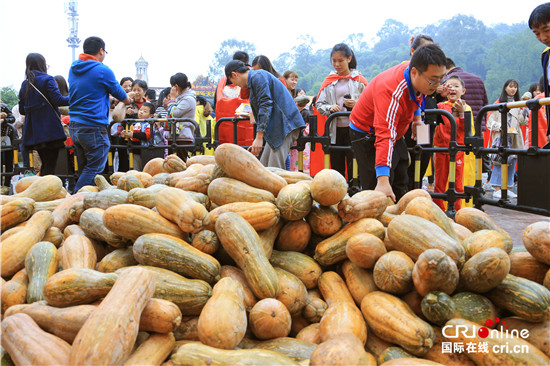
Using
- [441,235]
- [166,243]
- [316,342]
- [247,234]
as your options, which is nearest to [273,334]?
[316,342]

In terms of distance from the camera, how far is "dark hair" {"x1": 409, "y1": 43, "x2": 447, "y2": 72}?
2.89m

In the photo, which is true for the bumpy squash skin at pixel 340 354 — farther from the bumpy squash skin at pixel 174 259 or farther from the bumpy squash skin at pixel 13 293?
the bumpy squash skin at pixel 13 293

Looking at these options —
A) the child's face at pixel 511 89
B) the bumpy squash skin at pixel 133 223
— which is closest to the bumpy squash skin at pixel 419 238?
the bumpy squash skin at pixel 133 223

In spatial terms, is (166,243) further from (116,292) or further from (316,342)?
(316,342)

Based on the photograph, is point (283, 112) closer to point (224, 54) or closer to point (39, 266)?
point (39, 266)

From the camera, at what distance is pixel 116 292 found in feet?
4.92

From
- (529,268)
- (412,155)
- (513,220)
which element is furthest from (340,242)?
(513,220)

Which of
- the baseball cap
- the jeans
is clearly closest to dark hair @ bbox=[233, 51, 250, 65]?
the baseball cap

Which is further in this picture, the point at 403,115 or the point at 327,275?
the point at 403,115

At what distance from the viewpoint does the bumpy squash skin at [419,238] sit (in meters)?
1.76

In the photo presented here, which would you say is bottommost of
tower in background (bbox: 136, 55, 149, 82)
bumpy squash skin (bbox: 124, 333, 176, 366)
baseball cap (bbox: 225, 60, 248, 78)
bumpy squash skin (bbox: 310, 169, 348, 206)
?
bumpy squash skin (bbox: 124, 333, 176, 366)

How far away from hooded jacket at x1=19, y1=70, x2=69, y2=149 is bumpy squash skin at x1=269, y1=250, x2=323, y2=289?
4654 millimetres

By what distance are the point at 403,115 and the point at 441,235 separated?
1769 mm

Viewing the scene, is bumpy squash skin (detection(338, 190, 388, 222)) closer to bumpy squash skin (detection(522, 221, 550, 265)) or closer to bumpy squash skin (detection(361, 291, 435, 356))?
bumpy squash skin (detection(361, 291, 435, 356))
